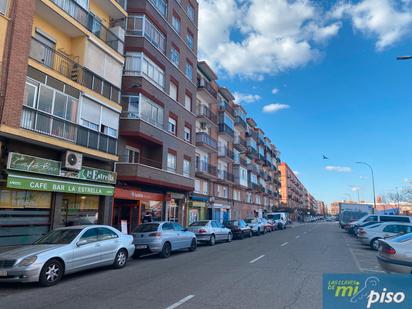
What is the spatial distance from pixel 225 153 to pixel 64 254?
106 ft

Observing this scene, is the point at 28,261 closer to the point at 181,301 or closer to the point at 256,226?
the point at 181,301

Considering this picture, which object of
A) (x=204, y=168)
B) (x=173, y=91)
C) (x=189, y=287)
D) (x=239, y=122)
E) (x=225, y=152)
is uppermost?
(x=239, y=122)

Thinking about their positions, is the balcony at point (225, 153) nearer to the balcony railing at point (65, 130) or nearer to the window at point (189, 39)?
the window at point (189, 39)

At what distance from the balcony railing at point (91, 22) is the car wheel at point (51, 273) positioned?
11.5 metres

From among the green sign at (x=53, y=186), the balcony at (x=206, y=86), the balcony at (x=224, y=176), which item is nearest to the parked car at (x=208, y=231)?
the green sign at (x=53, y=186)

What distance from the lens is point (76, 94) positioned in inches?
623

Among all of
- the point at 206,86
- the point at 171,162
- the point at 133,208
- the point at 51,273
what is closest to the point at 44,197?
the point at 51,273

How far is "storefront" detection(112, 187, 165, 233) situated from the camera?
20047mm

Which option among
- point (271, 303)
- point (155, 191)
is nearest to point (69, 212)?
point (155, 191)

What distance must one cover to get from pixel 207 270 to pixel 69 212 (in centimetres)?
853

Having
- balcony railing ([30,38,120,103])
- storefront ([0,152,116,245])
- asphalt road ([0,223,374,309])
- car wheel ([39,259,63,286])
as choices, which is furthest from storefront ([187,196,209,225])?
car wheel ([39,259,63,286])

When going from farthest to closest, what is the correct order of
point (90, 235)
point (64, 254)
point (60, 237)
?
1. point (90, 235)
2. point (60, 237)
3. point (64, 254)

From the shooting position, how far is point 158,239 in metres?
14.1

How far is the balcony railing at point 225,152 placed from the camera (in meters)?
39.2
